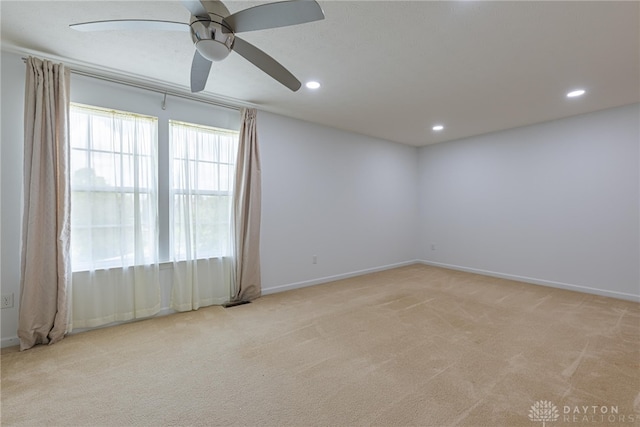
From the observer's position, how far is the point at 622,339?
2539mm

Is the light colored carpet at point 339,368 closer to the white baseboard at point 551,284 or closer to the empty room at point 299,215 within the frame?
the empty room at point 299,215

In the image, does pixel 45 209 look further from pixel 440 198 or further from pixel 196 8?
pixel 440 198

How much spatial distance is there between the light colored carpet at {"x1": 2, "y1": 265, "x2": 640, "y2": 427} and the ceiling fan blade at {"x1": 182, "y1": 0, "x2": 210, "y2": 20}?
2184mm

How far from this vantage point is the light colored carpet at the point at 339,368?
1679 mm

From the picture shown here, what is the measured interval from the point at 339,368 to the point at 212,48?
7.42 feet

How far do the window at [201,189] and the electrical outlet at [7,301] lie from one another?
1.31m

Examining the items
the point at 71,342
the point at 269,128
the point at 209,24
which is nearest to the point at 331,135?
the point at 269,128

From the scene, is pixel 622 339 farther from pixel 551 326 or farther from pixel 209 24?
pixel 209 24

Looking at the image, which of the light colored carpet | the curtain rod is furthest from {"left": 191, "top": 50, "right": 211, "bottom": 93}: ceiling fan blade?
the light colored carpet

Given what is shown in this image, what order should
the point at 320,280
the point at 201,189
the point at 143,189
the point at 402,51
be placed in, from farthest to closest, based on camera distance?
1. the point at 320,280
2. the point at 201,189
3. the point at 143,189
4. the point at 402,51

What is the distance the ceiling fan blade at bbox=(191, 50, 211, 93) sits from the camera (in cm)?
189

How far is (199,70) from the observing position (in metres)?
2.01

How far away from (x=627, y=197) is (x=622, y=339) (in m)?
2.17

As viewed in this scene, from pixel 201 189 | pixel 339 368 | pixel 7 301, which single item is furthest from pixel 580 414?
pixel 7 301
